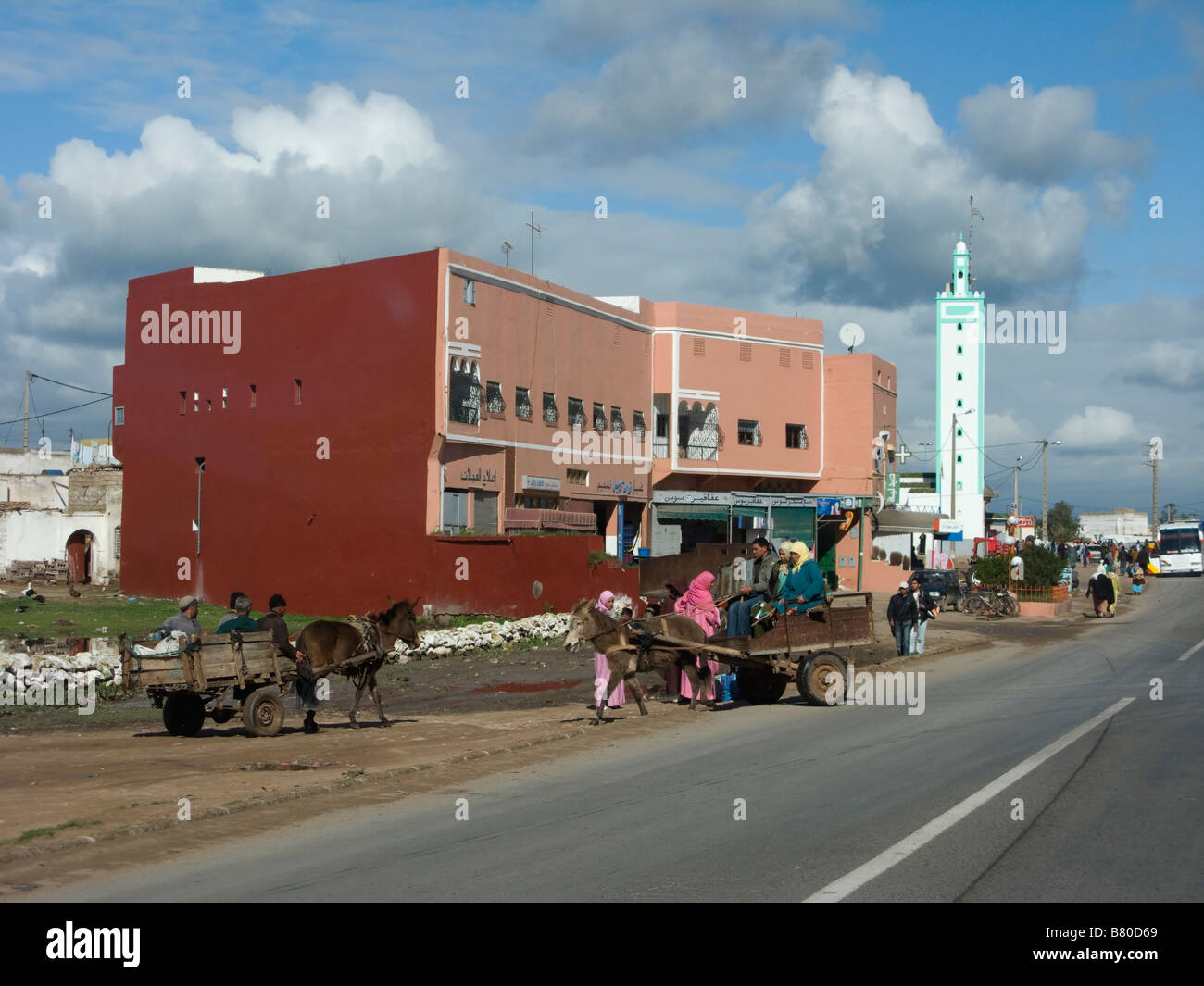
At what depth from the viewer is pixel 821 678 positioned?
16750 mm

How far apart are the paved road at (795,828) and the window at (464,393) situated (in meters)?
20.9

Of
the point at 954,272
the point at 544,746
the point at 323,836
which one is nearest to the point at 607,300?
the point at 544,746

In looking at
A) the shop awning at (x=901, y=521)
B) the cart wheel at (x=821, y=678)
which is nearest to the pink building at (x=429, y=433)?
the shop awning at (x=901, y=521)

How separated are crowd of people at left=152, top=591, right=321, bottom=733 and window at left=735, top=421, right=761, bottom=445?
33.8 metres

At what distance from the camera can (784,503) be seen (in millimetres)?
47406

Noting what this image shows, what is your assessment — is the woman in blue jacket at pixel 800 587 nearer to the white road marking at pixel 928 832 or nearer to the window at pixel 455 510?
the white road marking at pixel 928 832

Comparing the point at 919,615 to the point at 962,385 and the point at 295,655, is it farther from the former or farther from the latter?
the point at 962,385

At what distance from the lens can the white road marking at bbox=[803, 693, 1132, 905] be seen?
6898 millimetres

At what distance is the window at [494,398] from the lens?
3556 cm

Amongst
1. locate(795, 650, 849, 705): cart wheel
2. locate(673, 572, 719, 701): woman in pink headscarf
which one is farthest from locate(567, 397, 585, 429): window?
locate(795, 650, 849, 705): cart wheel

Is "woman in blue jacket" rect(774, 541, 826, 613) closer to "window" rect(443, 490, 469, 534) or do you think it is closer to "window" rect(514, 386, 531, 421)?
"window" rect(443, 490, 469, 534)

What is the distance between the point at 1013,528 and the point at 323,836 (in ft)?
175

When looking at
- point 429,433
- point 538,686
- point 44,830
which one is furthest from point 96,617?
point 44,830

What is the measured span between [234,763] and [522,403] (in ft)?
84.6
